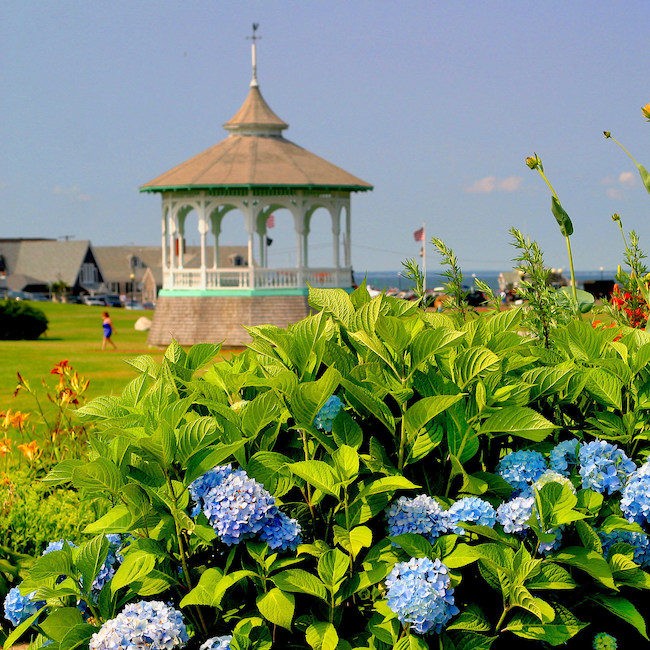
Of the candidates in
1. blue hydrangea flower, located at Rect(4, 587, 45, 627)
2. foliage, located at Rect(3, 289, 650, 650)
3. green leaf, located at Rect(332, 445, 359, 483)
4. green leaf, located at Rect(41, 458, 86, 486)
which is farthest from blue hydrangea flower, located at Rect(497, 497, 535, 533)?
blue hydrangea flower, located at Rect(4, 587, 45, 627)

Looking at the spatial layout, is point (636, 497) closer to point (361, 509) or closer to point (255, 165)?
point (361, 509)

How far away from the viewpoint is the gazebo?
25766 mm

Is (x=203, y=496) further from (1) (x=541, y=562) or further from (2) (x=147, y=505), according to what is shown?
(1) (x=541, y=562)

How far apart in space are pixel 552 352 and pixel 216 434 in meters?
1.39

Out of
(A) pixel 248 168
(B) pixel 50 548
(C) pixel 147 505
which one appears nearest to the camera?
(C) pixel 147 505

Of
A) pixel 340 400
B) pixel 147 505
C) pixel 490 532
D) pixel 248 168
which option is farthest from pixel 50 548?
pixel 248 168

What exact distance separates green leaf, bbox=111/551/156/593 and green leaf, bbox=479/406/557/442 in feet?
3.40

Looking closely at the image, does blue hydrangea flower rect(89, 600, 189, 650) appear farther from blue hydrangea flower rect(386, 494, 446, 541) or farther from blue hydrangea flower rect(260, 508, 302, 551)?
blue hydrangea flower rect(386, 494, 446, 541)

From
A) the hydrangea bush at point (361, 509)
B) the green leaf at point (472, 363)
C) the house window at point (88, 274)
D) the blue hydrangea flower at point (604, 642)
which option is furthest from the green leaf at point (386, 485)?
the house window at point (88, 274)

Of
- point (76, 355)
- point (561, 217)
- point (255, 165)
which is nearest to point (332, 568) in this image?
point (561, 217)

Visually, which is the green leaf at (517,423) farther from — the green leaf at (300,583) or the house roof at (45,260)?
the house roof at (45,260)

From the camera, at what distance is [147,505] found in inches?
110

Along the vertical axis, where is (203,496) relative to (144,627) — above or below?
above

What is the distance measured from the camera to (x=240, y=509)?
2590 millimetres
